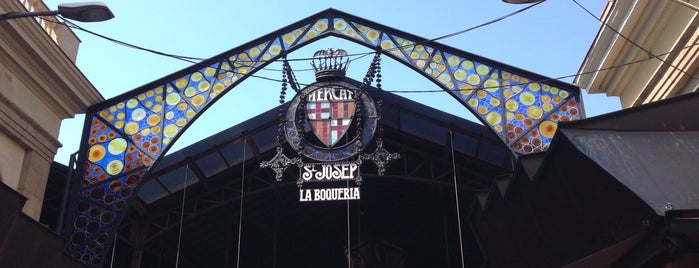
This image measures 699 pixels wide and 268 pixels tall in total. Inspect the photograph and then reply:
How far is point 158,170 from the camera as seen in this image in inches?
726

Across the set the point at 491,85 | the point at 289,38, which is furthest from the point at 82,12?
the point at 491,85

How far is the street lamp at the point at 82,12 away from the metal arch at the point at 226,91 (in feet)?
15.7

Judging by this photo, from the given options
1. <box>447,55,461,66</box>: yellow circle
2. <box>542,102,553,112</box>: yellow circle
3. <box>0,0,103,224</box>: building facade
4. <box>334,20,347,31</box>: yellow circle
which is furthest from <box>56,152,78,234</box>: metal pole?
<box>542,102,553,112</box>: yellow circle

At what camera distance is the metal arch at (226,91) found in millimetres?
12000

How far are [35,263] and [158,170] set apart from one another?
31.5ft

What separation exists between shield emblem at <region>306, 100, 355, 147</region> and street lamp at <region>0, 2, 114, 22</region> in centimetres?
525

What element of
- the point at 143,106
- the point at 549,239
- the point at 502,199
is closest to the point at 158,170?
the point at 143,106

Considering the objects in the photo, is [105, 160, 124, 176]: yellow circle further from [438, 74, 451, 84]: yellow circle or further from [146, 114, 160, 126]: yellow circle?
[438, 74, 451, 84]: yellow circle

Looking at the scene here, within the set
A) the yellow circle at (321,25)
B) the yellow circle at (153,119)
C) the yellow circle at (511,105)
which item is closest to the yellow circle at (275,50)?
the yellow circle at (321,25)

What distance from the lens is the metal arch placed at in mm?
12000

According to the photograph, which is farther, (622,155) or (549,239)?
(549,239)

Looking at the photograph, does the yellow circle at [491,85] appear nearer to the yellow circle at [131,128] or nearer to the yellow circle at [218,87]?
the yellow circle at [218,87]

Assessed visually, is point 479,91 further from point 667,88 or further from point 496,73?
point 667,88

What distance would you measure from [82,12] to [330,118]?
18.6ft
